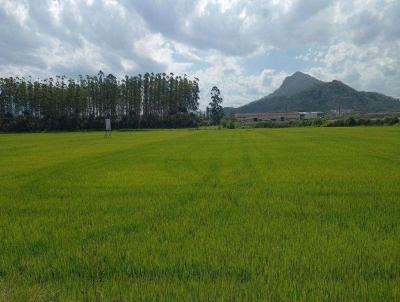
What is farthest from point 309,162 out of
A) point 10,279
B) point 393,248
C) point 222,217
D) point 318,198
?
point 10,279

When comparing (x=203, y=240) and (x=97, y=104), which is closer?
(x=203, y=240)

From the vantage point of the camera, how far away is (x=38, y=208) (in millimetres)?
9711

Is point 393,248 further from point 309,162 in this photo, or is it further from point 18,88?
point 18,88

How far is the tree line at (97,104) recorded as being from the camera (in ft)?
349

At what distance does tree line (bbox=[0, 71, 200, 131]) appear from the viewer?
106m

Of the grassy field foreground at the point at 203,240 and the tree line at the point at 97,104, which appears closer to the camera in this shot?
the grassy field foreground at the point at 203,240

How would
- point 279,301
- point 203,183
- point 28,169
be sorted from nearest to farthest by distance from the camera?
point 279,301 → point 203,183 → point 28,169

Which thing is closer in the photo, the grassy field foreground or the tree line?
the grassy field foreground

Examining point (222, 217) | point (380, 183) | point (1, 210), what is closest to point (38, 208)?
point (1, 210)

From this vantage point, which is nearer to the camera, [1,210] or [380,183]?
[1,210]

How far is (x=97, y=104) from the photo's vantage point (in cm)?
11650

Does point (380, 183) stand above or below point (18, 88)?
below

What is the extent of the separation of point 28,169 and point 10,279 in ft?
46.7

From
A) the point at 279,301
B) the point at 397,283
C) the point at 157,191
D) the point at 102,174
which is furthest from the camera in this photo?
the point at 102,174
